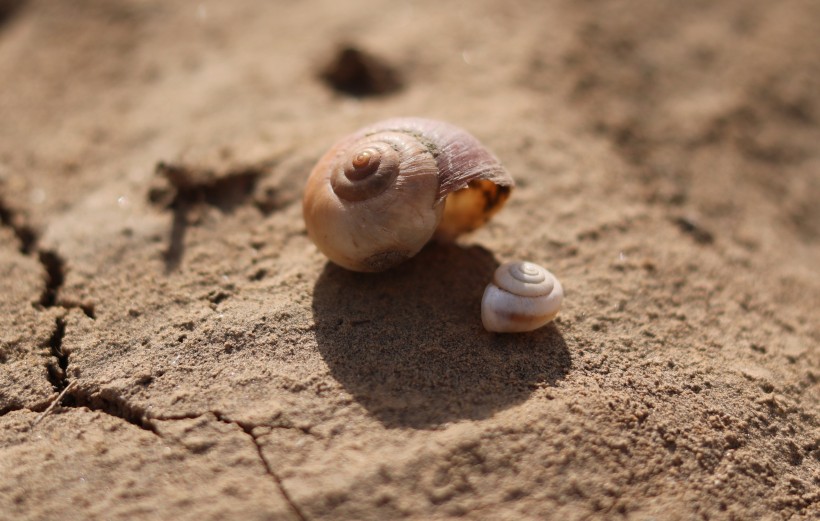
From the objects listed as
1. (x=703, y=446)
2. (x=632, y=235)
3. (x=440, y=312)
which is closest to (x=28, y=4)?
(x=440, y=312)

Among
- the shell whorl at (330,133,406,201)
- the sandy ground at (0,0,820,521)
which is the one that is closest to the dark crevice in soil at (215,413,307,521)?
the sandy ground at (0,0,820,521)

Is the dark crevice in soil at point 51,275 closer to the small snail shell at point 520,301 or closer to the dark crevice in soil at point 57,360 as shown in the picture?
the dark crevice in soil at point 57,360

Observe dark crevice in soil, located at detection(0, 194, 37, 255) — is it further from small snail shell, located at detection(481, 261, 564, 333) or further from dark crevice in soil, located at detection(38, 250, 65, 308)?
small snail shell, located at detection(481, 261, 564, 333)

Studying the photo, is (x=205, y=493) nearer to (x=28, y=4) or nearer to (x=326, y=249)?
(x=326, y=249)

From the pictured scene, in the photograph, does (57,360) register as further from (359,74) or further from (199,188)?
(359,74)

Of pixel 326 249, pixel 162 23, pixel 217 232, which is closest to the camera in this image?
pixel 326 249

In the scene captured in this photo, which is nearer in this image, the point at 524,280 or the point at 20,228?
the point at 524,280

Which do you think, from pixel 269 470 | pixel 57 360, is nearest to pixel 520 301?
pixel 269 470
